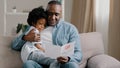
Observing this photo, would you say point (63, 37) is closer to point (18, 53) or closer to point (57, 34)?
point (57, 34)

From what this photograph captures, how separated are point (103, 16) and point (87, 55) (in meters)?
0.90

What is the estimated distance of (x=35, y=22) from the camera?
6.97ft

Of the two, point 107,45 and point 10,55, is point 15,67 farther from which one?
point 107,45

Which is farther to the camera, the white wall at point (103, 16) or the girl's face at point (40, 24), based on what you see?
the white wall at point (103, 16)

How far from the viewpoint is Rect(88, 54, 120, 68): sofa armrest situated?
6.69 feet

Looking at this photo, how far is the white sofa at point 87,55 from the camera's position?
2.08 m

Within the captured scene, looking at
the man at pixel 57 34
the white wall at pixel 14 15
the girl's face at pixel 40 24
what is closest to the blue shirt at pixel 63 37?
the man at pixel 57 34

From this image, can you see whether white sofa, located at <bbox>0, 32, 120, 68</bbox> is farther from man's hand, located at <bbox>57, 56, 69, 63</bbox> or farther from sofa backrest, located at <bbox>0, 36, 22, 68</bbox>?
man's hand, located at <bbox>57, 56, 69, 63</bbox>

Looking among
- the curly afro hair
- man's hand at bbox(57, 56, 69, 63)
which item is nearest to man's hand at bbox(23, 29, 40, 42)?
the curly afro hair

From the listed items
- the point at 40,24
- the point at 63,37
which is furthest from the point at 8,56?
the point at 63,37

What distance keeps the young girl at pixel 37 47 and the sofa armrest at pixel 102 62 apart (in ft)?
1.32

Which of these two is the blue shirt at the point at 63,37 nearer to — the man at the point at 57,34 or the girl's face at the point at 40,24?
the man at the point at 57,34

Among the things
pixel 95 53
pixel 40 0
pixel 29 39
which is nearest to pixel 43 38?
pixel 29 39

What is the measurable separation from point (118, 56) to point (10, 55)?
4.46 feet
